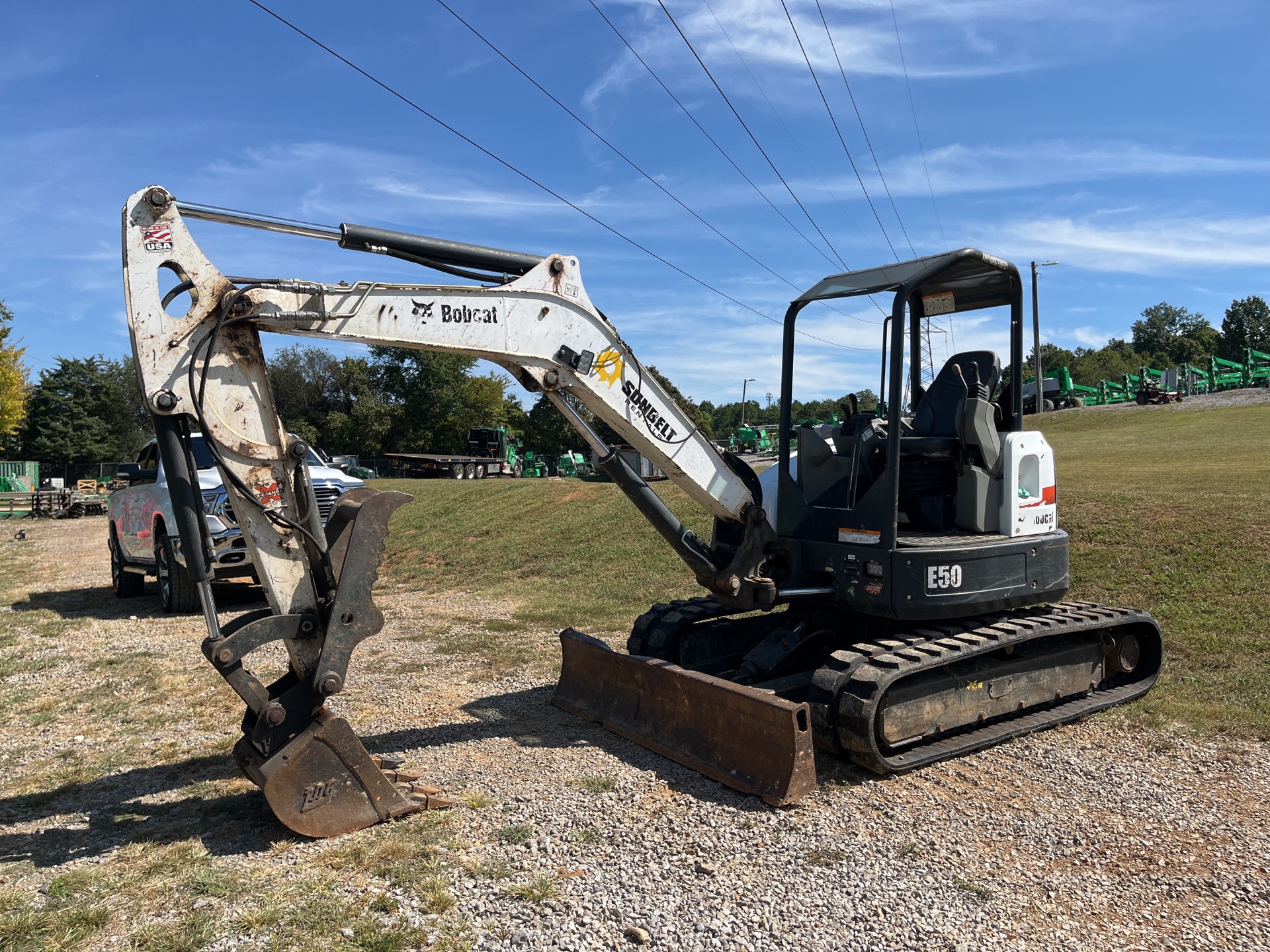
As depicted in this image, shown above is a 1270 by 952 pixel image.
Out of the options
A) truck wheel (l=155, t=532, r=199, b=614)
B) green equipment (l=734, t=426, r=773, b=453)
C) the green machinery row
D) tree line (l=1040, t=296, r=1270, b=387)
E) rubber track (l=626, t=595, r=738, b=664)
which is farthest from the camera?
tree line (l=1040, t=296, r=1270, b=387)

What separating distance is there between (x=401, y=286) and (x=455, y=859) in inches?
123

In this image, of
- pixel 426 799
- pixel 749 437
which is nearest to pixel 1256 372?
pixel 749 437

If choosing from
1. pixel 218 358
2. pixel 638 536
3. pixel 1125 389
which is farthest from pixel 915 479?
pixel 1125 389

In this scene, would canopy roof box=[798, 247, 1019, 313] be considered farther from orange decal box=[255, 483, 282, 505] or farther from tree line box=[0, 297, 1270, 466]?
tree line box=[0, 297, 1270, 466]

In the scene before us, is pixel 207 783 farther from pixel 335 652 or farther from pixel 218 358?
pixel 218 358

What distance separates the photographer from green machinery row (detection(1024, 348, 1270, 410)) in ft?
156

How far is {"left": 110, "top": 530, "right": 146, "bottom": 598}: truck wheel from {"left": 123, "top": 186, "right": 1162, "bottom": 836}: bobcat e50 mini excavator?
1005cm

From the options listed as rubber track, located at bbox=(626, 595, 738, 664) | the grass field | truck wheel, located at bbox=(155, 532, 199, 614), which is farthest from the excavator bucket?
truck wheel, located at bbox=(155, 532, 199, 614)

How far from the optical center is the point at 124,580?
14.4m

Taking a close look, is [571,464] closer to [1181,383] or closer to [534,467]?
[534,467]

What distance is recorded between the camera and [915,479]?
6824 mm

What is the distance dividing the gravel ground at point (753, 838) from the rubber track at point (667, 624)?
921 millimetres

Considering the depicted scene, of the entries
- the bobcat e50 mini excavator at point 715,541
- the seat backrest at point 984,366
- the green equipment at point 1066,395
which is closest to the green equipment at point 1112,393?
the green equipment at point 1066,395

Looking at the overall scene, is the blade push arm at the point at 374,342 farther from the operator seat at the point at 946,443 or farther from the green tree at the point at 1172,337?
the green tree at the point at 1172,337
